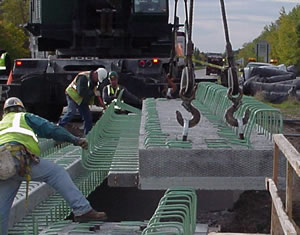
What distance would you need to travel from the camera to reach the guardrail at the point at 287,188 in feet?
15.9

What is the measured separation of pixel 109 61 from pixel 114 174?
9.09 metres

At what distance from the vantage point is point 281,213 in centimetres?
546

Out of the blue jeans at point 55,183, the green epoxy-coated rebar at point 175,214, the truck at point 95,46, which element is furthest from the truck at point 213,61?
the blue jeans at point 55,183

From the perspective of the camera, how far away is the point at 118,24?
53.7 ft

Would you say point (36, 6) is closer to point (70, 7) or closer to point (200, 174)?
point (70, 7)

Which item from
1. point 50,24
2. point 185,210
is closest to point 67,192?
point 185,210

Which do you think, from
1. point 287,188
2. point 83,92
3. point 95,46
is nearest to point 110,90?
point 83,92

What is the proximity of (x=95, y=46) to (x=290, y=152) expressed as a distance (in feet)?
38.8

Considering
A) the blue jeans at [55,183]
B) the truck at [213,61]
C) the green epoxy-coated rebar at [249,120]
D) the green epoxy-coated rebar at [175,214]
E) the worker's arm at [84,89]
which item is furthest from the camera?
the truck at [213,61]

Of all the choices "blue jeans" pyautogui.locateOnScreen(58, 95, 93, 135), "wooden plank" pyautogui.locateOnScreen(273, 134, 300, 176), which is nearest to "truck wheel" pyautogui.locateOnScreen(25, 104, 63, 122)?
"blue jeans" pyautogui.locateOnScreen(58, 95, 93, 135)

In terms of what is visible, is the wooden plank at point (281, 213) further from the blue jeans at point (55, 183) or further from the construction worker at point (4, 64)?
the construction worker at point (4, 64)

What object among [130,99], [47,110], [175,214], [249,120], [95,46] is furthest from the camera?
[47,110]

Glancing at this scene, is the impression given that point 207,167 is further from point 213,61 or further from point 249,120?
point 213,61

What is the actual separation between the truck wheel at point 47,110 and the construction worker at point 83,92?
2.78 m
